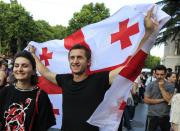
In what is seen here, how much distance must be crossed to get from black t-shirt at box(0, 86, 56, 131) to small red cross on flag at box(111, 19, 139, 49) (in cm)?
123

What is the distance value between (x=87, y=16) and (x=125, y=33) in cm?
5423

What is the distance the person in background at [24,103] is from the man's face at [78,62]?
0.36 metres

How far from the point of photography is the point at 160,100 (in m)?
7.11

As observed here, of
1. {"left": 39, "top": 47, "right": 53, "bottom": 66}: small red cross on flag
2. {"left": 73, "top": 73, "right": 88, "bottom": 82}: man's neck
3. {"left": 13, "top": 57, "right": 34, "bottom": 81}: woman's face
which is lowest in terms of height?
{"left": 73, "top": 73, "right": 88, "bottom": 82}: man's neck

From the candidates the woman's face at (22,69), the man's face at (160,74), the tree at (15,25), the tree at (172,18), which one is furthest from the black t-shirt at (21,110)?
the tree at (15,25)

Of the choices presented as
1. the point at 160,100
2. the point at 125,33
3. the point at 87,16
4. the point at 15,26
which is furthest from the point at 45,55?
the point at 87,16

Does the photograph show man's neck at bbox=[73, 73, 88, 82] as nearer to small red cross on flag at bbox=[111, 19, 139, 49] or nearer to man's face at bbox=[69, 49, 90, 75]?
man's face at bbox=[69, 49, 90, 75]

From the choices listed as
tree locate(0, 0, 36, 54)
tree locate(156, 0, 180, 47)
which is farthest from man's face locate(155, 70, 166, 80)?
tree locate(0, 0, 36, 54)

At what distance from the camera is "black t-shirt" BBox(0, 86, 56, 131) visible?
11.8ft

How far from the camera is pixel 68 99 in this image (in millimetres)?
3834

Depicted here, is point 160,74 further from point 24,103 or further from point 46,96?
point 24,103

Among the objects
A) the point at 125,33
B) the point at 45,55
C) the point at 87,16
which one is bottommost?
the point at 45,55

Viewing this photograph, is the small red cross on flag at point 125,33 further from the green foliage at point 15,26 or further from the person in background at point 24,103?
the green foliage at point 15,26

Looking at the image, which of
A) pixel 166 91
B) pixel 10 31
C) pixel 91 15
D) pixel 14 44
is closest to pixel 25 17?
pixel 10 31
